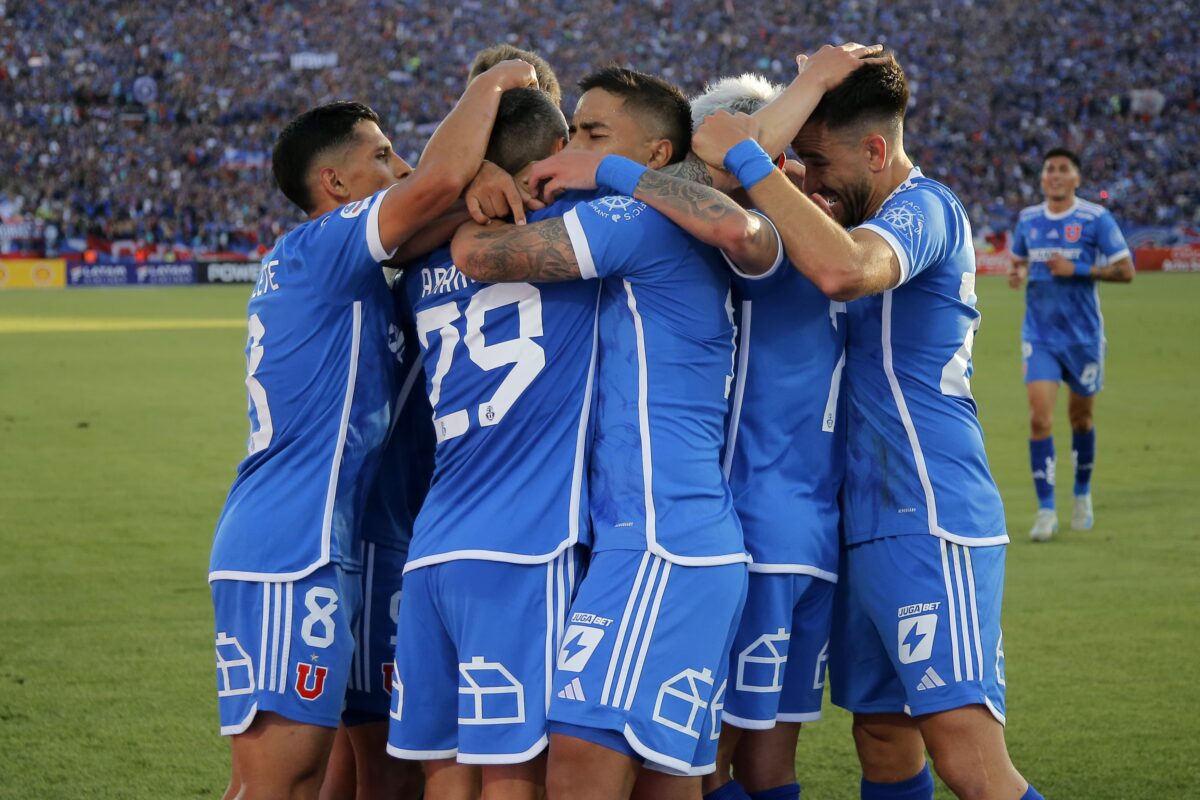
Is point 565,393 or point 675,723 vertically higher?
point 565,393

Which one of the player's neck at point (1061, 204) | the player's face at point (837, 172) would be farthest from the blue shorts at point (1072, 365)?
the player's face at point (837, 172)

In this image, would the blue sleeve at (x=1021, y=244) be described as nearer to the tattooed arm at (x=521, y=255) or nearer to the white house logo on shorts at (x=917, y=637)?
the white house logo on shorts at (x=917, y=637)

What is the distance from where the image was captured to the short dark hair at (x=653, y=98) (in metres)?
3.67

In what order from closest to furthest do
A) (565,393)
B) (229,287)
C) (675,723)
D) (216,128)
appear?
(675,723)
(565,393)
(229,287)
(216,128)

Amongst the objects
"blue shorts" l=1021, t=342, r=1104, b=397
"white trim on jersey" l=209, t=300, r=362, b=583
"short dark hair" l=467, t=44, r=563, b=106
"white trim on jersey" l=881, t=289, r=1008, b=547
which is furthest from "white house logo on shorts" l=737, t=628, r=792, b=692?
"blue shorts" l=1021, t=342, r=1104, b=397

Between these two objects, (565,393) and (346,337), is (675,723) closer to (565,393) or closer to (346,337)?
(565,393)

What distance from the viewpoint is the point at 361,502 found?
12.7 feet

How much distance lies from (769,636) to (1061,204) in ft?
27.1

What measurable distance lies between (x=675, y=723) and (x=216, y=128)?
1774 inches

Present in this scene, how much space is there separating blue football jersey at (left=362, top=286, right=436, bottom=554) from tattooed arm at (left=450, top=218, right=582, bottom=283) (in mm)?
551

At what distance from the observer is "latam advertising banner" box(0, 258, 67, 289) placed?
35906 mm

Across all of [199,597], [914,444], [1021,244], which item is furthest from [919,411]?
[1021,244]

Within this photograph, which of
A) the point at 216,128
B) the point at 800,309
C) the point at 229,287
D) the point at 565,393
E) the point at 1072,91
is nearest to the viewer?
the point at 565,393

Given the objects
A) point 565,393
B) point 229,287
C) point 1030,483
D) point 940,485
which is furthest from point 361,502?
point 229,287
